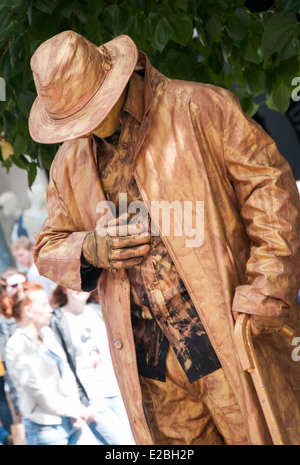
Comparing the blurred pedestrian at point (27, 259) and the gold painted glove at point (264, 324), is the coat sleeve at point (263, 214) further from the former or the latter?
the blurred pedestrian at point (27, 259)

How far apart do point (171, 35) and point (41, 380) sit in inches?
107

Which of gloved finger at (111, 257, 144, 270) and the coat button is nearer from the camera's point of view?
gloved finger at (111, 257, 144, 270)

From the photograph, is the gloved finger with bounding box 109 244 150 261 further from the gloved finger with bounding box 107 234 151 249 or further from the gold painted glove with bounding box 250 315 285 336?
the gold painted glove with bounding box 250 315 285 336

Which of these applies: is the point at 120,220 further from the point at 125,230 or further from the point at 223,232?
the point at 223,232

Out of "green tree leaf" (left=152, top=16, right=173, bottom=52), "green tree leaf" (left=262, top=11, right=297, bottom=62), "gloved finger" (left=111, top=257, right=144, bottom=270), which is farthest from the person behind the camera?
"green tree leaf" (left=152, top=16, right=173, bottom=52)

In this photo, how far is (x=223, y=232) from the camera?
1.86 m

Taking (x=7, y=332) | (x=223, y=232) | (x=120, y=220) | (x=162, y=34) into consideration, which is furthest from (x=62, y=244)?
(x=7, y=332)

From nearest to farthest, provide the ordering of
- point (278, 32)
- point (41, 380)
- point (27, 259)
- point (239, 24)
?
1. point (278, 32)
2. point (239, 24)
3. point (41, 380)
4. point (27, 259)

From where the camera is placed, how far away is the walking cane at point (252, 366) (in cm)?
175

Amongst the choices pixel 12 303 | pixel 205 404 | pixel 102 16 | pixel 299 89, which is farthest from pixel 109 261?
pixel 12 303

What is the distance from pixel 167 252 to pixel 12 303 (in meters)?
2.76

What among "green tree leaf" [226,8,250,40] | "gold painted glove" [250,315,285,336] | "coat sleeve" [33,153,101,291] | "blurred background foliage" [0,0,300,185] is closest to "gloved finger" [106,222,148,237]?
"coat sleeve" [33,153,101,291]

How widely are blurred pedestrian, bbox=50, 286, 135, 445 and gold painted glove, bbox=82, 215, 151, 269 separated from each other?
8.57ft

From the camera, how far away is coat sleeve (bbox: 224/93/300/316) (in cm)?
175
